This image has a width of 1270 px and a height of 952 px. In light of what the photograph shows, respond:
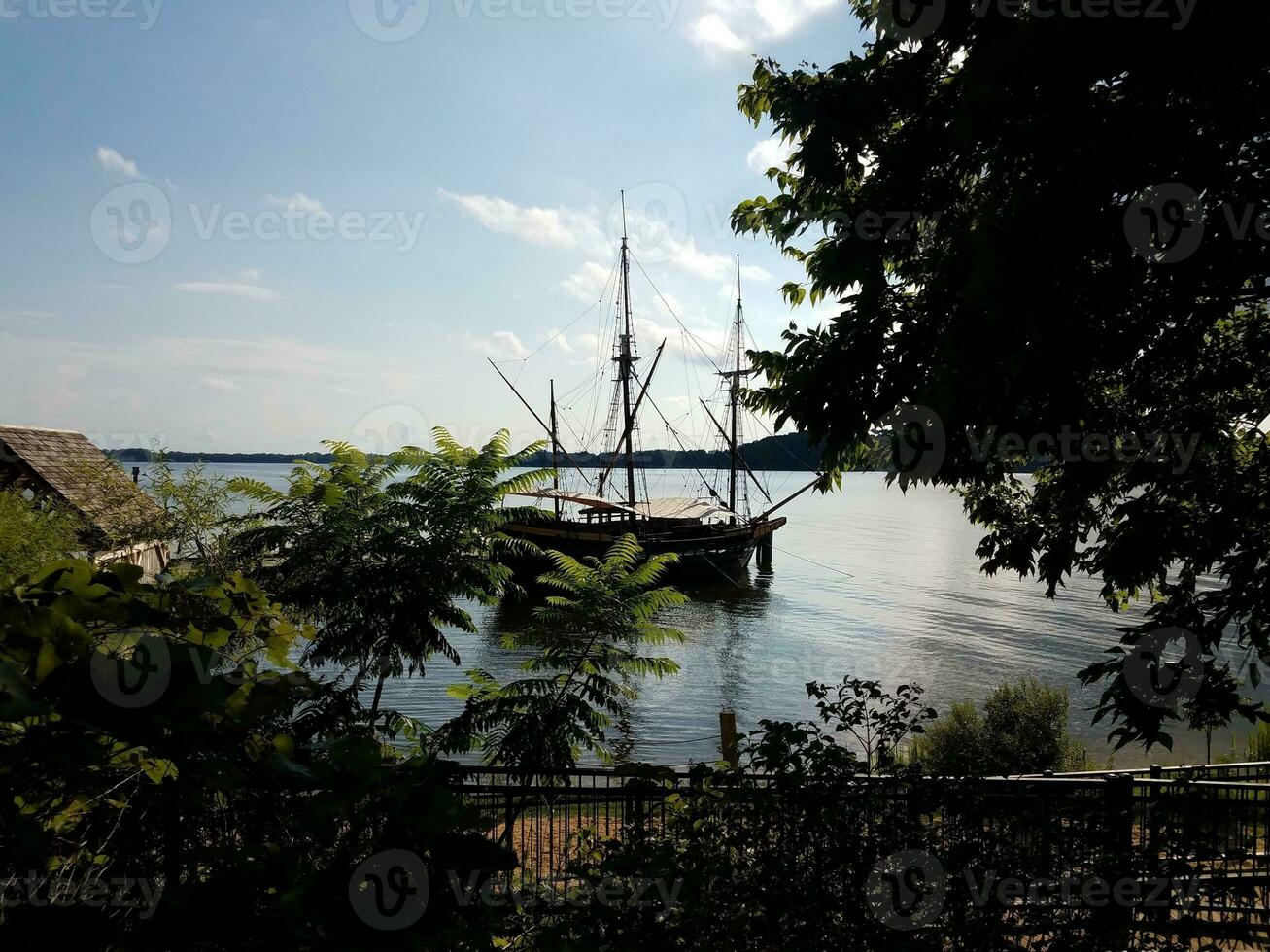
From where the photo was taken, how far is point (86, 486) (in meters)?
27.5

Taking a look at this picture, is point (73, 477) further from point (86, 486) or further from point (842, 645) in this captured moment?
point (842, 645)

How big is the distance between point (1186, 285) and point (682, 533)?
57154mm

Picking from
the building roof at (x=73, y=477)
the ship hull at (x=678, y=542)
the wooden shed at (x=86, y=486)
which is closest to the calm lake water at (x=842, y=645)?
the ship hull at (x=678, y=542)

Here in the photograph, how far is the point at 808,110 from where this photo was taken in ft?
21.5

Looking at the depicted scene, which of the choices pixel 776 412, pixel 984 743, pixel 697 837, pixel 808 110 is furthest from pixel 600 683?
pixel 984 743

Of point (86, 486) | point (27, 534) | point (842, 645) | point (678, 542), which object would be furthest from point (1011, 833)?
point (678, 542)

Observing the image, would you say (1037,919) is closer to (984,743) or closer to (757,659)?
(984,743)

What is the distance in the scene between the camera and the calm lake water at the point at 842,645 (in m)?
26.0

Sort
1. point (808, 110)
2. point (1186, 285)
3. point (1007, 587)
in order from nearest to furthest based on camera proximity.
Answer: point (1186, 285) < point (808, 110) < point (1007, 587)

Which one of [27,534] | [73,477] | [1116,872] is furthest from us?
[73,477]

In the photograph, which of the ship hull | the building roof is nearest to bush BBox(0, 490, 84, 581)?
the building roof

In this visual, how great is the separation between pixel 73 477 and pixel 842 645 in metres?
34.6

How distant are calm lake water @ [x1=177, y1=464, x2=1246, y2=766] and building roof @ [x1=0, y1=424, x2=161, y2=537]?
36.6 ft

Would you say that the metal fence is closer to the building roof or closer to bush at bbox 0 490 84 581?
bush at bbox 0 490 84 581
